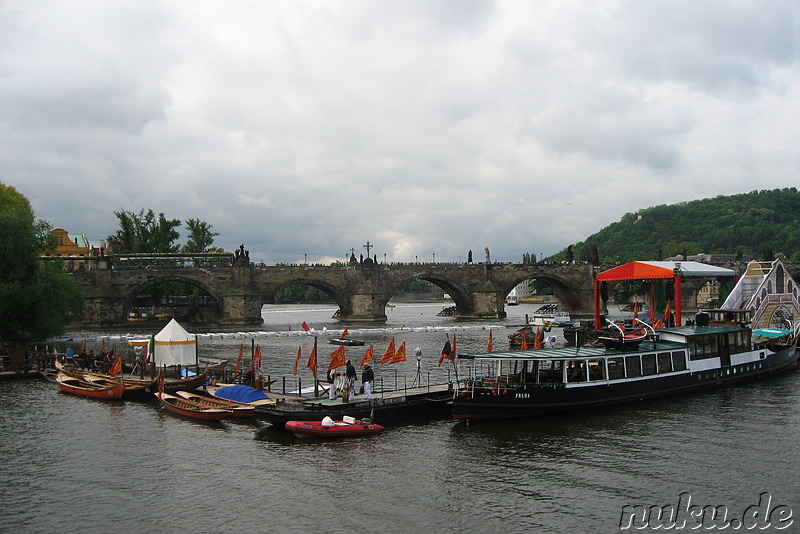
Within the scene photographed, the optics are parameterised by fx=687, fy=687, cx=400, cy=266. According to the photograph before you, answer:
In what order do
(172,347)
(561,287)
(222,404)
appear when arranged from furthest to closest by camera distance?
(561,287) < (172,347) < (222,404)

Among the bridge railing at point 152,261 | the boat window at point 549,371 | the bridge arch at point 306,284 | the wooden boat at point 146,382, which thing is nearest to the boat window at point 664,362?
the boat window at point 549,371

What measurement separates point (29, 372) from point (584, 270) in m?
77.1

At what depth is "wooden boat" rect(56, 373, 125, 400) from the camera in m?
32.7

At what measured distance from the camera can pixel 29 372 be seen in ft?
133

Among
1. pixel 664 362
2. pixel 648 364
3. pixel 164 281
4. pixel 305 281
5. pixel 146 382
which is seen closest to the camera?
pixel 648 364

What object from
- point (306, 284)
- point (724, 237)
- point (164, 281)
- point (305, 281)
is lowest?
point (306, 284)

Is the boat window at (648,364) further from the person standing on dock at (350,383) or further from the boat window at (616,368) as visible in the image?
the person standing on dock at (350,383)

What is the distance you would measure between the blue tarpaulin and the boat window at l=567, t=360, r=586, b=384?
1243 centimetres

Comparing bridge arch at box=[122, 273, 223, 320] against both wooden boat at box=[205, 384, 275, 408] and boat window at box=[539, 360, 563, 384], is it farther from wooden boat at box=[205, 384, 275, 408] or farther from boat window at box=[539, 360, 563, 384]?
boat window at box=[539, 360, 563, 384]

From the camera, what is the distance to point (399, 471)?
66.8 ft

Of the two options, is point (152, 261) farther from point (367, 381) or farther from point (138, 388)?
point (367, 381)

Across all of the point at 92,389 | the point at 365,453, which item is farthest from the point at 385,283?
the point at 365,453

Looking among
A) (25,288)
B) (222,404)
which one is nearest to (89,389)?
→ (222,404)

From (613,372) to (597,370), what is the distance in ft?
2.48
